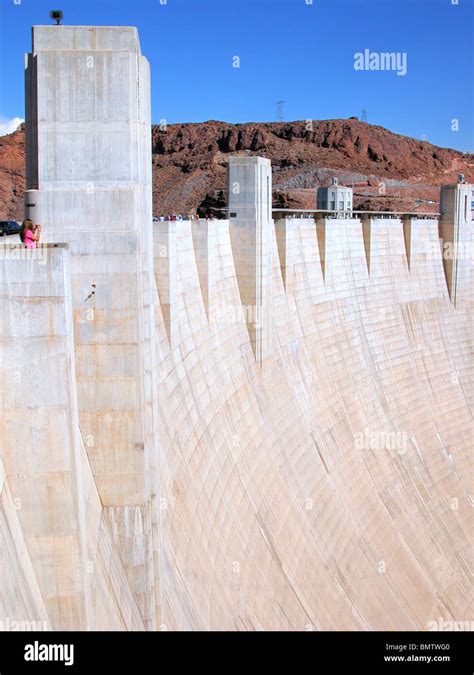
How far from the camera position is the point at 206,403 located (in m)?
11.9

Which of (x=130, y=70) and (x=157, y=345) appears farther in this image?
(x=157, y=345)

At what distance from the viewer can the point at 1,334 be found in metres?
6.51

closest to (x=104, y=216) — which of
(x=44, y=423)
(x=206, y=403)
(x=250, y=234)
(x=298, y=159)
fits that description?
(x=44, y=423)

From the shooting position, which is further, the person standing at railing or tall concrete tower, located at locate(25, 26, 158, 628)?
tall concrete tower, located at locate(25, 26, 158, 628)

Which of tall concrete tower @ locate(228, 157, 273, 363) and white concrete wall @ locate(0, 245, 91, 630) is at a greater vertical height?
tall concrete tower @ locate(228, 157, 273, 363)

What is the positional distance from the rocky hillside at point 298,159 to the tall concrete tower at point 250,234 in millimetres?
45572

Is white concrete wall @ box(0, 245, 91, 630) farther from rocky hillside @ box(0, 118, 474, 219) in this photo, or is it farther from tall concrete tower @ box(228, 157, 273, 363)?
rocky hillside @ box(0, 118, 474, 219)

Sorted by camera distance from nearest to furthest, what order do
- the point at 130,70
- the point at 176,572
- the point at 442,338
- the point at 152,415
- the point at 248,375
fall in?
the point at 130,70, the point at 152,415, the point at 176,572, the point at 248,375, the point at 442,338

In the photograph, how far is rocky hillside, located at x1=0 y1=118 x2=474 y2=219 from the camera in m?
66.6

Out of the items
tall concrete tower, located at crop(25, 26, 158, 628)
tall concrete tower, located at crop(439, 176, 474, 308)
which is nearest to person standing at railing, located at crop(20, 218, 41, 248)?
tall concrete tower, located at crop(25, 26, 158, 628)

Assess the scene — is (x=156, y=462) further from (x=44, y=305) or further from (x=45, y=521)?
(x=44, y=305)

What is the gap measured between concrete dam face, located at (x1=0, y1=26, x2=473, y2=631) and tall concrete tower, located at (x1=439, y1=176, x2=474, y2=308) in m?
1.18

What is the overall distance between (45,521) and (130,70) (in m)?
4.36

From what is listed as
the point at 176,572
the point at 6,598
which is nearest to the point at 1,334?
the point at 6,598
